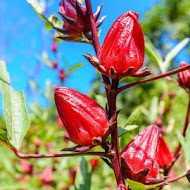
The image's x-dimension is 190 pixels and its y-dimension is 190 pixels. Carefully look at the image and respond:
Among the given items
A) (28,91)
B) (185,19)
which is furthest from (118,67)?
(185,19)

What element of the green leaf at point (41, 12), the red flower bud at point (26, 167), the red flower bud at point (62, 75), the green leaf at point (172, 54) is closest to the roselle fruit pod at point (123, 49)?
the green leaf at point (41, 12)

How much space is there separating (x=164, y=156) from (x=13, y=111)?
448 mm

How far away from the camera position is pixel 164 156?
0.87m

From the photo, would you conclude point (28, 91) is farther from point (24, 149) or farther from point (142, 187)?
point (142, 187)

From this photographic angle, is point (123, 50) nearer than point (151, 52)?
Yes

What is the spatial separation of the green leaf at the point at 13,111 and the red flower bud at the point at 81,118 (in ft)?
0.40

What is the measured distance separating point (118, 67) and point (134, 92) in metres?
9.91

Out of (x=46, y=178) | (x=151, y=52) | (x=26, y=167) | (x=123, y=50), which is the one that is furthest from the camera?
(x=26, y=167)

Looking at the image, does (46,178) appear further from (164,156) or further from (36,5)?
(36,5)

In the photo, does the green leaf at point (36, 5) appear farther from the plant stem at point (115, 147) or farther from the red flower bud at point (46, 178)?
the red flower bud at point (46, 178)

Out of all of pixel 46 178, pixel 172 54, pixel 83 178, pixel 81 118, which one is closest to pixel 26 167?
pixel 46 178

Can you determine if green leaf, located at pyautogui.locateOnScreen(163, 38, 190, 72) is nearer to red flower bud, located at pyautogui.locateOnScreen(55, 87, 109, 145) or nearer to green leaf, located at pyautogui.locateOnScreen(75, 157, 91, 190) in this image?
green leaf, located at pyautogui.locateOnScreen(75, 157, 91, 190)

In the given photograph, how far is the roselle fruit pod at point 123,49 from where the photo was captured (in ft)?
1.87

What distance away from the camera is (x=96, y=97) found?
859 millimetres
